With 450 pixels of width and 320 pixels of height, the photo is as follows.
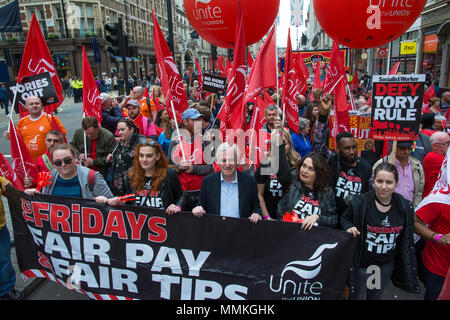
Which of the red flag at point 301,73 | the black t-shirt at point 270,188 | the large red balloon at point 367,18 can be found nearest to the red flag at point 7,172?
the black t-shirt at point 270,188

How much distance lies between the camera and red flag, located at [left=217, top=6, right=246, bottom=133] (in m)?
3.68

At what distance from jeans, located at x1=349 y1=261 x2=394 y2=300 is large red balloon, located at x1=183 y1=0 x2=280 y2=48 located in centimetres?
428

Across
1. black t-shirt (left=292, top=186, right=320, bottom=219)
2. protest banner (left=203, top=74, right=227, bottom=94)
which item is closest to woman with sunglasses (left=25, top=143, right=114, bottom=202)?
black t-shirt (left=292, top=186, right=320, bottom=219)

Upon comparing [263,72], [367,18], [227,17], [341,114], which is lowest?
[341,114]

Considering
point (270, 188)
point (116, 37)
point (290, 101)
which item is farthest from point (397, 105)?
point (116, 37)

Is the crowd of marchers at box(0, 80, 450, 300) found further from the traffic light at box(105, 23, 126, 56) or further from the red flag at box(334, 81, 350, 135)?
the traffic light at box(105, 23, 126, 56)

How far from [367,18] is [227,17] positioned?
215 cm

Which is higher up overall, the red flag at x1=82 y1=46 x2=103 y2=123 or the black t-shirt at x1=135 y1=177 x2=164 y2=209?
the red flag at x1=82 y1=46 x2=103 y2=123

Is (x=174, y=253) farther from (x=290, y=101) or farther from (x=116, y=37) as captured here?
(x=116, y=37)

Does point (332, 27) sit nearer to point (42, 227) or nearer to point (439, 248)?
point (439, 248)

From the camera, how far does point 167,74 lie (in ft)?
14.6

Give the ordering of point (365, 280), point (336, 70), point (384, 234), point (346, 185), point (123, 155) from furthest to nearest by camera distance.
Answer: point (336, 70) < point (123, 155) < point (346, 185) < point (365, 280) < point (384, 234)
